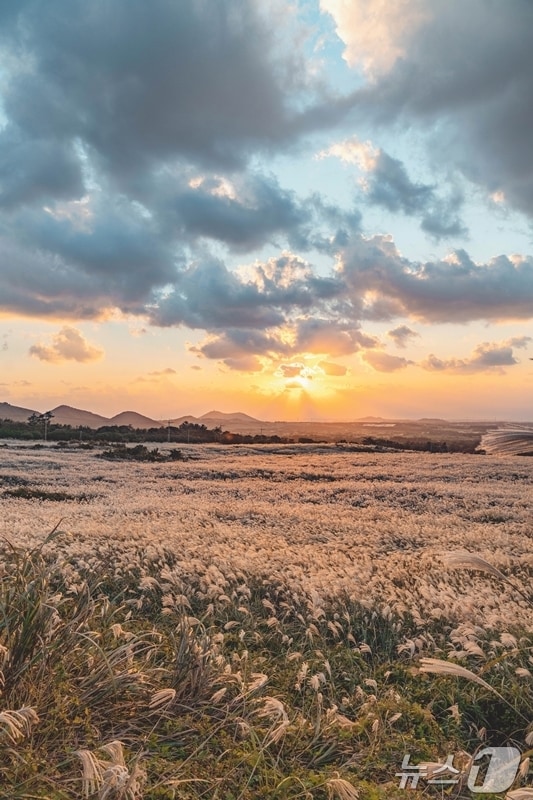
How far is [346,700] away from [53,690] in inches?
117

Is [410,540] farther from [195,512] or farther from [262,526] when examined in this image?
[195,512]

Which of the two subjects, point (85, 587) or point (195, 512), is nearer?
point (85, 587)

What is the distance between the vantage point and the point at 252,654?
23.6 ft

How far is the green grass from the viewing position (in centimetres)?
409

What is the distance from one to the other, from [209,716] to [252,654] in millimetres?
2161

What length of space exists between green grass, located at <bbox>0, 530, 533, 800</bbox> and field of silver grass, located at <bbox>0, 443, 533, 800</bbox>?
21mm

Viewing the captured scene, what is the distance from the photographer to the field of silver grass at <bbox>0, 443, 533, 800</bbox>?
14.4ft

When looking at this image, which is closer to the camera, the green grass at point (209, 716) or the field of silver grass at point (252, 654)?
the green grass at point (209, 716)

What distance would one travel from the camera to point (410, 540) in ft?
46.1

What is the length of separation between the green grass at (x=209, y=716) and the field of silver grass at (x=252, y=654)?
0.02m

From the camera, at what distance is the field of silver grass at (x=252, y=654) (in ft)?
14.4

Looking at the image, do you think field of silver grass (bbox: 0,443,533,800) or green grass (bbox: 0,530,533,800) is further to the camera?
field of silver grass (bbox: 0,443,533,800)

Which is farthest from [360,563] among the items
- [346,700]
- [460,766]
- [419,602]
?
[460,766]

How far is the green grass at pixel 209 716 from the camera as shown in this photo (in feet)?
13.4
